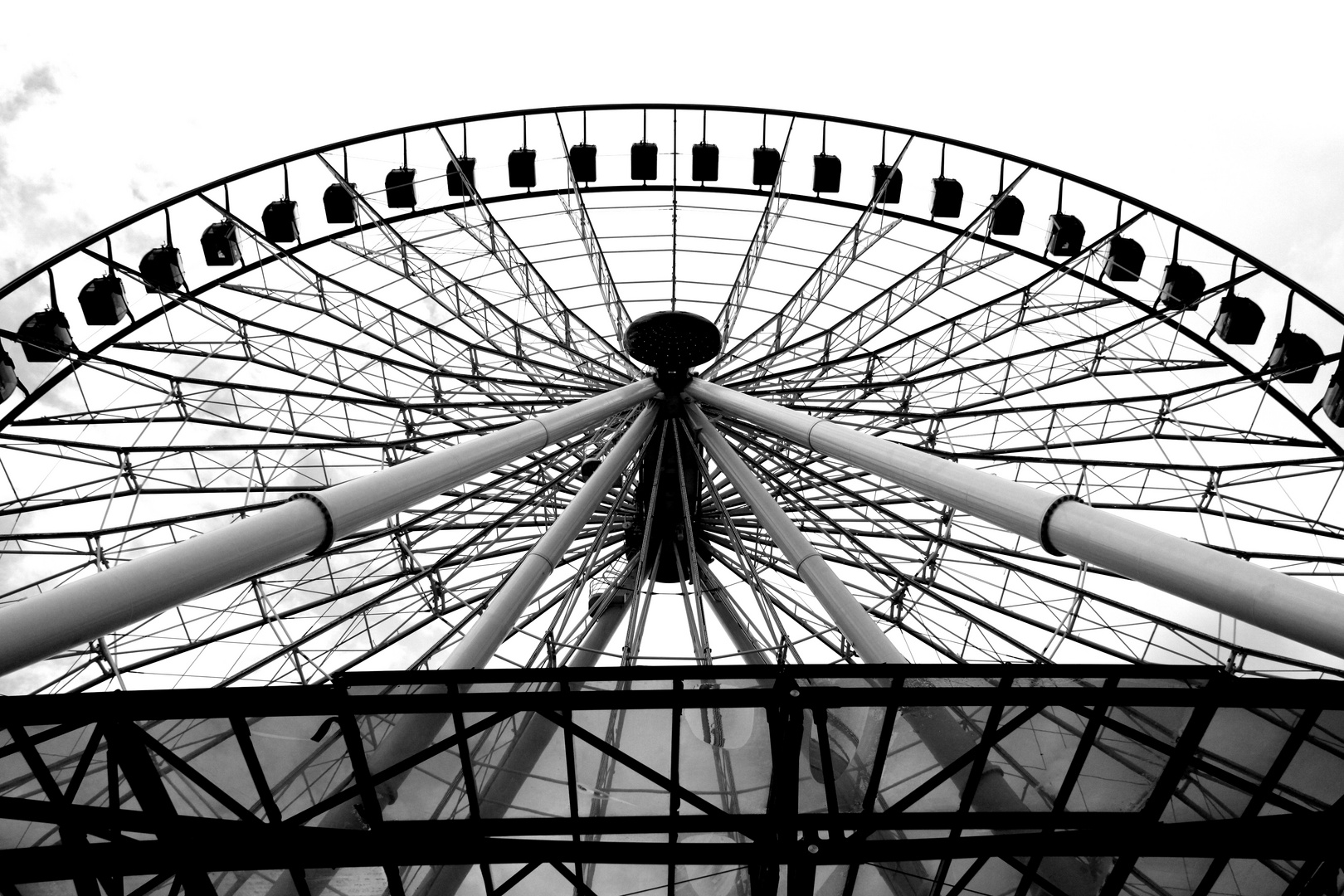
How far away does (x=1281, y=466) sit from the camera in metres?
33.3

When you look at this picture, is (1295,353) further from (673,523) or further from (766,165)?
(673,523)

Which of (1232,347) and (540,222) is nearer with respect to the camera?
(1232,347)

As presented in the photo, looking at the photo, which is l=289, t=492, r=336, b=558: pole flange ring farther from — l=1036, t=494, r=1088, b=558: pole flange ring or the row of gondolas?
the row of gondolas

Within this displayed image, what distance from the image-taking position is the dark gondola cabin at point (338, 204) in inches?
1198

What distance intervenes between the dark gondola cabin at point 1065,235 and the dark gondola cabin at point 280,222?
23353 millimetres

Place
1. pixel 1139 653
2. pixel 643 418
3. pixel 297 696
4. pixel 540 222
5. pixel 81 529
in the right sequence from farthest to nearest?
pixel 540 222, pixel 1139 653, pixel 81 529, pixel 643 418, pixel 297 696

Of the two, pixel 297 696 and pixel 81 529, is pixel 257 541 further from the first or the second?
pixel 81 529

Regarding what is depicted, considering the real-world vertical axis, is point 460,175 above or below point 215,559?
above

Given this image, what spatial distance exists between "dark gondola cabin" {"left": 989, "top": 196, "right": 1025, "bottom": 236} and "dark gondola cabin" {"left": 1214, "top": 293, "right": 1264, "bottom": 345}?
6.44 meters

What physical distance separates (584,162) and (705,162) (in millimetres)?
4051

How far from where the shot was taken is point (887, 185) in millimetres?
32875

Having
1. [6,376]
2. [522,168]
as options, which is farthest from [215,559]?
[522,168]

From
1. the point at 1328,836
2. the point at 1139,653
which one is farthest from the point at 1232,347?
the point at 1328,836

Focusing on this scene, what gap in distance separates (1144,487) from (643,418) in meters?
18.0
